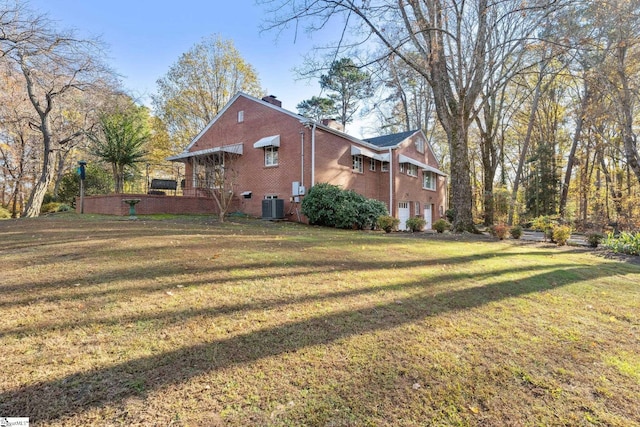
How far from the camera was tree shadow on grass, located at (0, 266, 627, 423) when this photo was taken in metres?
1.91

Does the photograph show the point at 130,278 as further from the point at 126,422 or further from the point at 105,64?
the point at 105,64

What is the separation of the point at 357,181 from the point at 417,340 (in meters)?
16.0

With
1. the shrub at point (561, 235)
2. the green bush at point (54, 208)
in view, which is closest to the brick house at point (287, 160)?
the green bush at point (54, 208)

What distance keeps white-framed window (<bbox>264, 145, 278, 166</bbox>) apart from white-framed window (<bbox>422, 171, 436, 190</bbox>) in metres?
12.9

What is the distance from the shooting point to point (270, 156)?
17078 millimetres

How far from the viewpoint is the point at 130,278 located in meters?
3.99

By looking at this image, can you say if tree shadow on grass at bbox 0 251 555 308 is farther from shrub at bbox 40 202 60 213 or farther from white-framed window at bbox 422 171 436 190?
white-framed window at bbox 422 171 436 190

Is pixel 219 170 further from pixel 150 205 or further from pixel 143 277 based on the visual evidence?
pixel 143 277

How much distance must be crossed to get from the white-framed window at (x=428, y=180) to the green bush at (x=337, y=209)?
1121 centimetres

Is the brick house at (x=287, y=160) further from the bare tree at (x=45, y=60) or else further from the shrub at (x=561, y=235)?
the shrub at (x=561, y=235)

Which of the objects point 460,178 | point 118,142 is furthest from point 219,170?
point 460,178

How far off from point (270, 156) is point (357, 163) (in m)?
5.35

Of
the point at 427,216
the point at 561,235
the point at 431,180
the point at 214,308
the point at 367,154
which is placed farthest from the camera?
the point at 431,180

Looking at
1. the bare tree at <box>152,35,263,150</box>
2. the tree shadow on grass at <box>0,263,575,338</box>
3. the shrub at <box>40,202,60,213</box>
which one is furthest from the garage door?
the shrub at <box>40,202,60,213</box>
